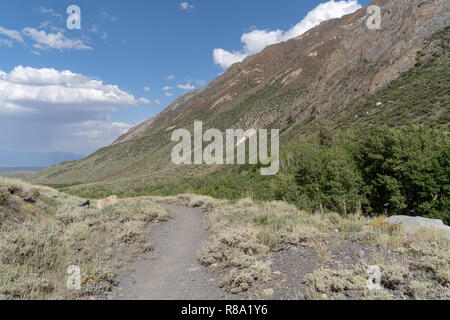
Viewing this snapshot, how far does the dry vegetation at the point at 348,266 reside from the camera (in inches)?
159

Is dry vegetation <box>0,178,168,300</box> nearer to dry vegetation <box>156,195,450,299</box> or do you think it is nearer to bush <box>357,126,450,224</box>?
dry vegetation <box>156,195,450,299</box>

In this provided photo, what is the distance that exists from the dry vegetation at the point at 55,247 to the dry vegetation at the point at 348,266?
2.79 m

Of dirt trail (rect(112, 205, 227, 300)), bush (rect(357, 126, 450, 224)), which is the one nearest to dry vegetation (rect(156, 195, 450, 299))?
dirt trail (rect(112, 205, 227, 300))

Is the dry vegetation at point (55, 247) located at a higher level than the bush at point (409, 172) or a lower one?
lower

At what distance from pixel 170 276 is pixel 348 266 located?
4134 millimetres

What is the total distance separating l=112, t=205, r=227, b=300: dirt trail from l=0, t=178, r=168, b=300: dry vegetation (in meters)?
0.46

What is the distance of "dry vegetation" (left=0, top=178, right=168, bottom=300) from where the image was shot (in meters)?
4.53

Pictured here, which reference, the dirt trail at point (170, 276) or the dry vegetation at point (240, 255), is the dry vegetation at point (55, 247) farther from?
the dirt trail at point (170, 276)

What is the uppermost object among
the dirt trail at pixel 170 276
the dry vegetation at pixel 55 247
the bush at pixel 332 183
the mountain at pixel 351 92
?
the mountain at pixel 351 92

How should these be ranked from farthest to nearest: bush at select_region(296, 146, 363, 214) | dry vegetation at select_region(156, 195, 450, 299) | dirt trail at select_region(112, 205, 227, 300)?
1. bush at select_region(296, 146, 363, 214)
2. dirt trail at select_region(112, 205, 227, 300)
3. dry vegetation at select_region(156, 195, 450, 299)

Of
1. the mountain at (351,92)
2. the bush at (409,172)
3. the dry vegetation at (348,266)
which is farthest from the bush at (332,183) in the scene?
the mountain at (351,92)

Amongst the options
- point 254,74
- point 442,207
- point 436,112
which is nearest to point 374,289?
point 442,207
